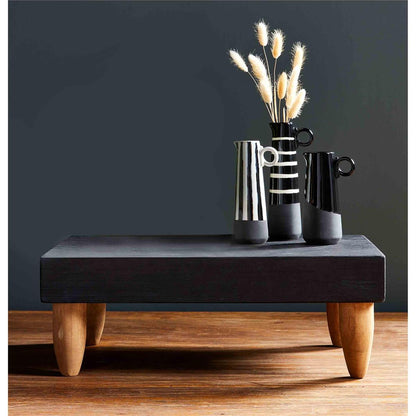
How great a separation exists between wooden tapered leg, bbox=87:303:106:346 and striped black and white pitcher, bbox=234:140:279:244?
0.62 m

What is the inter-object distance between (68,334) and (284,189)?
0.81m

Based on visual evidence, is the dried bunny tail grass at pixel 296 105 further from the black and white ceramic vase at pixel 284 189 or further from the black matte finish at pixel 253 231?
the black matte finish at pixel 253 231

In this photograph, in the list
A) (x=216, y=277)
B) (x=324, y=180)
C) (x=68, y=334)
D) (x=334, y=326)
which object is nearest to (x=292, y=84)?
(x=324, y=180)

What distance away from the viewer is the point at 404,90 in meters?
3.04

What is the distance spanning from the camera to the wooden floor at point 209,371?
1.92 meters

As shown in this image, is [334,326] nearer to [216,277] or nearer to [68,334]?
[216,277]

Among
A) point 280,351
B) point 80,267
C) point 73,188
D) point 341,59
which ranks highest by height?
point 341,59

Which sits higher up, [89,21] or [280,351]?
[89,21]

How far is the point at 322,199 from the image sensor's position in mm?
2172

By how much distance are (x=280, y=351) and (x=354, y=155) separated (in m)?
1.03

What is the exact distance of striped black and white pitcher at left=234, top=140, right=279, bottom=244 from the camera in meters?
2.21

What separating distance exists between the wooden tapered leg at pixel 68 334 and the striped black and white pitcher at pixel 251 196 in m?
0.56
